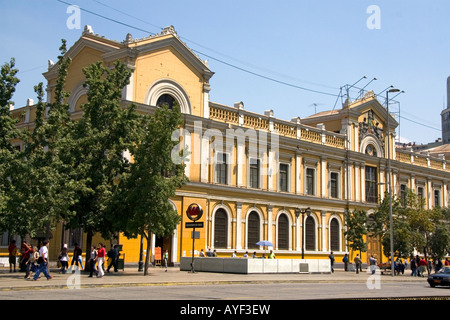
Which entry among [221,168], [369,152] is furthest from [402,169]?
[221,168]

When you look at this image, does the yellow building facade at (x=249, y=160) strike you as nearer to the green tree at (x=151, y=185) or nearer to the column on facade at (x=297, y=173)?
the column on facade at (x=297, y=173)

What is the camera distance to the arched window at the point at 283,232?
47.6 meters

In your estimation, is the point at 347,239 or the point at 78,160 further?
the point at 347,239

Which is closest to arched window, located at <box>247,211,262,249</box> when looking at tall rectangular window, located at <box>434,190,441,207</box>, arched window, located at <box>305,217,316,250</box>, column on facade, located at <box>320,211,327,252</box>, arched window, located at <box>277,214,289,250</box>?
arched window, located at <box>277,214,289,250</box>

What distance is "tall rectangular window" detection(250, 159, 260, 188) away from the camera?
1818 inches

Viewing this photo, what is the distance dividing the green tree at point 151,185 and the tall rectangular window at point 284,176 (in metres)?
18.2

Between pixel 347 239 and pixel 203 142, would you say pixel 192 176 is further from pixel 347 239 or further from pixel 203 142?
pixel 347 239

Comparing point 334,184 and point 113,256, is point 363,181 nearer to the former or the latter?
point 334,184

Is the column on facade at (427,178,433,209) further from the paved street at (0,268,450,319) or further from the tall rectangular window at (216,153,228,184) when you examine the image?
the paved street at (0,268,450,319)

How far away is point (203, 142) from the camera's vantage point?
41.6m

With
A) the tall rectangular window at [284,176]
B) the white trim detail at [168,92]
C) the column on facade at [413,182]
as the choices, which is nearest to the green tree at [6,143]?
the white trim detail at [168,92]

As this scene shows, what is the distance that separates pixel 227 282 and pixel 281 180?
23.1 metres

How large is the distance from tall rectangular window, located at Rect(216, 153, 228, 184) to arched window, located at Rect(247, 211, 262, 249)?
3904mm
